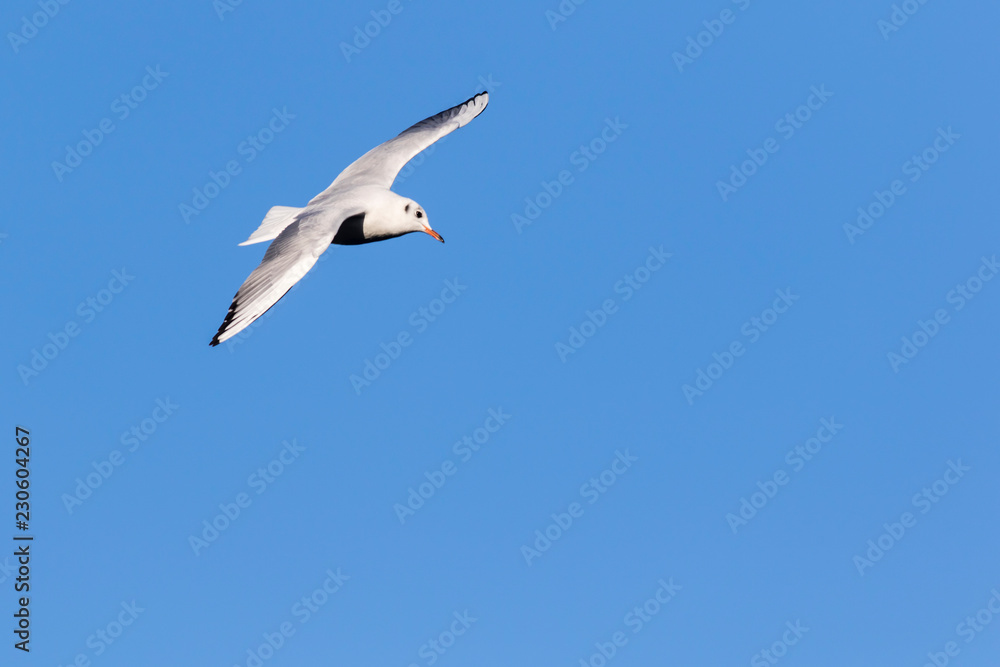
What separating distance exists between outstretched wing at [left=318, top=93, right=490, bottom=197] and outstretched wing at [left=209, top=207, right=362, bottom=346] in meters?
2.53

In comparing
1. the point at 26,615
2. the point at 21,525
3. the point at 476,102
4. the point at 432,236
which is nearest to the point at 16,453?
the point at 21,525

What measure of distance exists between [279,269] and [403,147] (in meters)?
5.06

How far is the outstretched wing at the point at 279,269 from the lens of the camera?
8891mm

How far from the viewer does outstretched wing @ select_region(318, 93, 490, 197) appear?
1328 centimetres

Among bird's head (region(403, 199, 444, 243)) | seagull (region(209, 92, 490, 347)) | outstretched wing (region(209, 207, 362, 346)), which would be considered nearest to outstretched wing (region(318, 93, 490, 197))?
seagull (region(209, 92, 490, 347))

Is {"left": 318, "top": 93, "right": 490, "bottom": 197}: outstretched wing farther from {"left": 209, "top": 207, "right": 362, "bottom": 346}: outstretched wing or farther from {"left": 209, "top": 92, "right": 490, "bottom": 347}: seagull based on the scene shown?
{"left": 209, "top": 207, "right": 362, "bottom": 346}: outstretched wing

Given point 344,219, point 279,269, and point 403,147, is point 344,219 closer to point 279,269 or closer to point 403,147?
point 279,269

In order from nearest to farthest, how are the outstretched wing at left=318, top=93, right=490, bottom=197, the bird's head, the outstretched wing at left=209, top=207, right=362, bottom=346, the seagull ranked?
the outstretched wing at left=209, top=207, right=362, bottom=346 < the seagull < the bird's head < the outstretched wing at left=318, top=93, right=490, bottom=197

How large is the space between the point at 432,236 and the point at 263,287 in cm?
320

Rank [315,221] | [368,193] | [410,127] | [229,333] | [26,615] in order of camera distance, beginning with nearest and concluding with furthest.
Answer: [229,333] → [315,221] → [26,615] → [368,193] → [410,127]

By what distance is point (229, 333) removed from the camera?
28.5 feet

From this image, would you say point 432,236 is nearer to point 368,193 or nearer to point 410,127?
point 368,193

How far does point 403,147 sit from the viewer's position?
14.1 metres

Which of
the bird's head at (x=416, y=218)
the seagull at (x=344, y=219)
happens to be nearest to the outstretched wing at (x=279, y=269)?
the seagull at (x=344, y=219)
